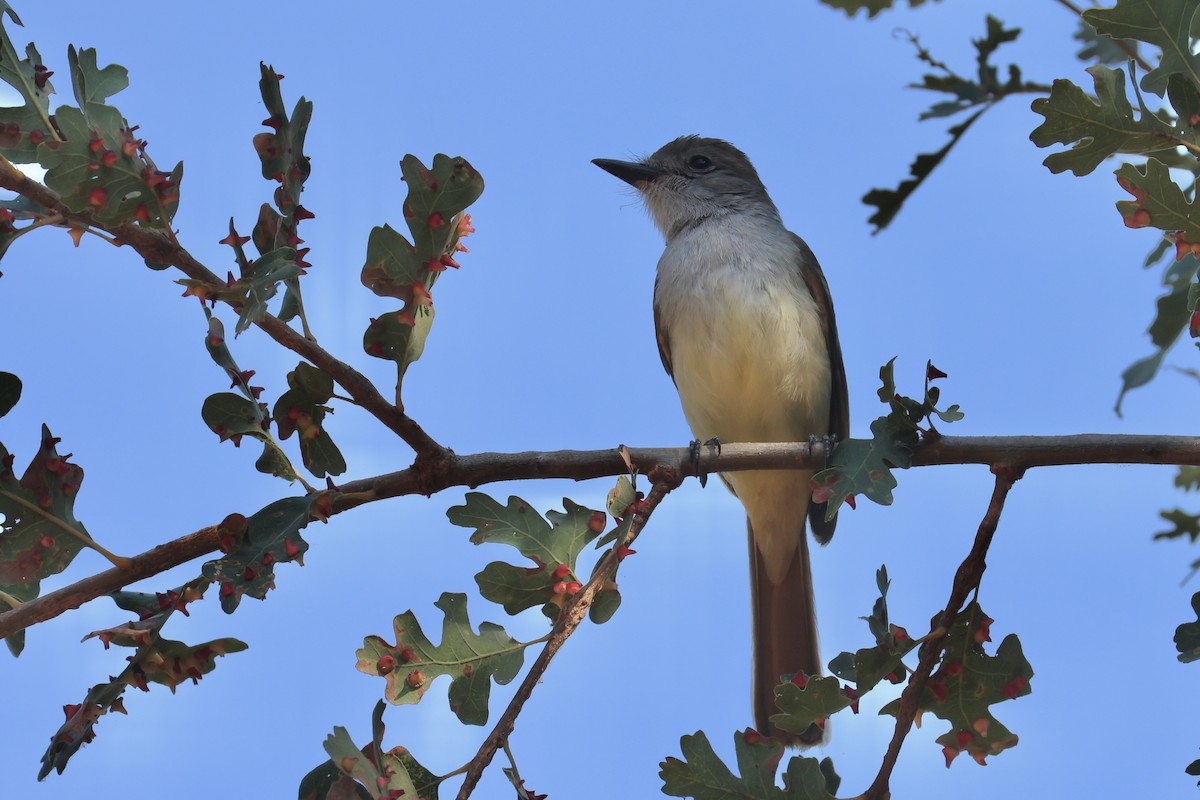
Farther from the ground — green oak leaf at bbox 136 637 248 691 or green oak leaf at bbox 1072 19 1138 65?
green oak leaf at bbox 1072 19 1138 65

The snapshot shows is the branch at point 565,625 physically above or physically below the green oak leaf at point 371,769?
above

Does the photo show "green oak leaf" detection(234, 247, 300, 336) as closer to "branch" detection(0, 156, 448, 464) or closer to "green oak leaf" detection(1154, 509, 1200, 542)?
"branch" detection(0, 156, 448, 464)

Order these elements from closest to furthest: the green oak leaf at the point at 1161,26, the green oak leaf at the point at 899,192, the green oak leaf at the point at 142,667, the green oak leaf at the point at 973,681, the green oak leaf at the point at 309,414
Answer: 1. the green oak leaf at the point at 142,667
2. the green oak leaf at the point at 1161,26
3. the green oak leaf at the point at 309,414
4. the green oak leaf at the point at 973,681
5. the green oak leaf at the point at 899,192

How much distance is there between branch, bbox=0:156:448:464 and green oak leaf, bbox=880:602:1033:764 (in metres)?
1.44

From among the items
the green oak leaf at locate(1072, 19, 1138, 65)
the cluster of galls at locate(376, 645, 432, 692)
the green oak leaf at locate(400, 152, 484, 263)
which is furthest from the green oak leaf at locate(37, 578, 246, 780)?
the green oak leaf at locate(1072, 19, 1138, 65)

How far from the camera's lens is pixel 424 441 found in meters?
2.92

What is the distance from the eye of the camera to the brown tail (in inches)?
206

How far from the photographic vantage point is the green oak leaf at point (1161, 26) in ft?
9.38

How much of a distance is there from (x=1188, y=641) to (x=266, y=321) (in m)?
2.39

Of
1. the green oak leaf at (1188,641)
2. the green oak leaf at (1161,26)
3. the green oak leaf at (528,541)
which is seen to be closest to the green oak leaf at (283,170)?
the green oak leaf at (528,541)

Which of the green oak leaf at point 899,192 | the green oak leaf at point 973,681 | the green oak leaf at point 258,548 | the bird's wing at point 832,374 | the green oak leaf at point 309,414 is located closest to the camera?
the green oak leaf at point 258,548

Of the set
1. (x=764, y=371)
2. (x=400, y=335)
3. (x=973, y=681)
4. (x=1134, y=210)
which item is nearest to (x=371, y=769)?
(x=400, y=335)

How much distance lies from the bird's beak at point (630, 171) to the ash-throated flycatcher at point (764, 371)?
71 cm

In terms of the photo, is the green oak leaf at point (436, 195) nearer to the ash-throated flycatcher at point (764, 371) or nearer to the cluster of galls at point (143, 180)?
the cluster of galls at point (143, 180)
